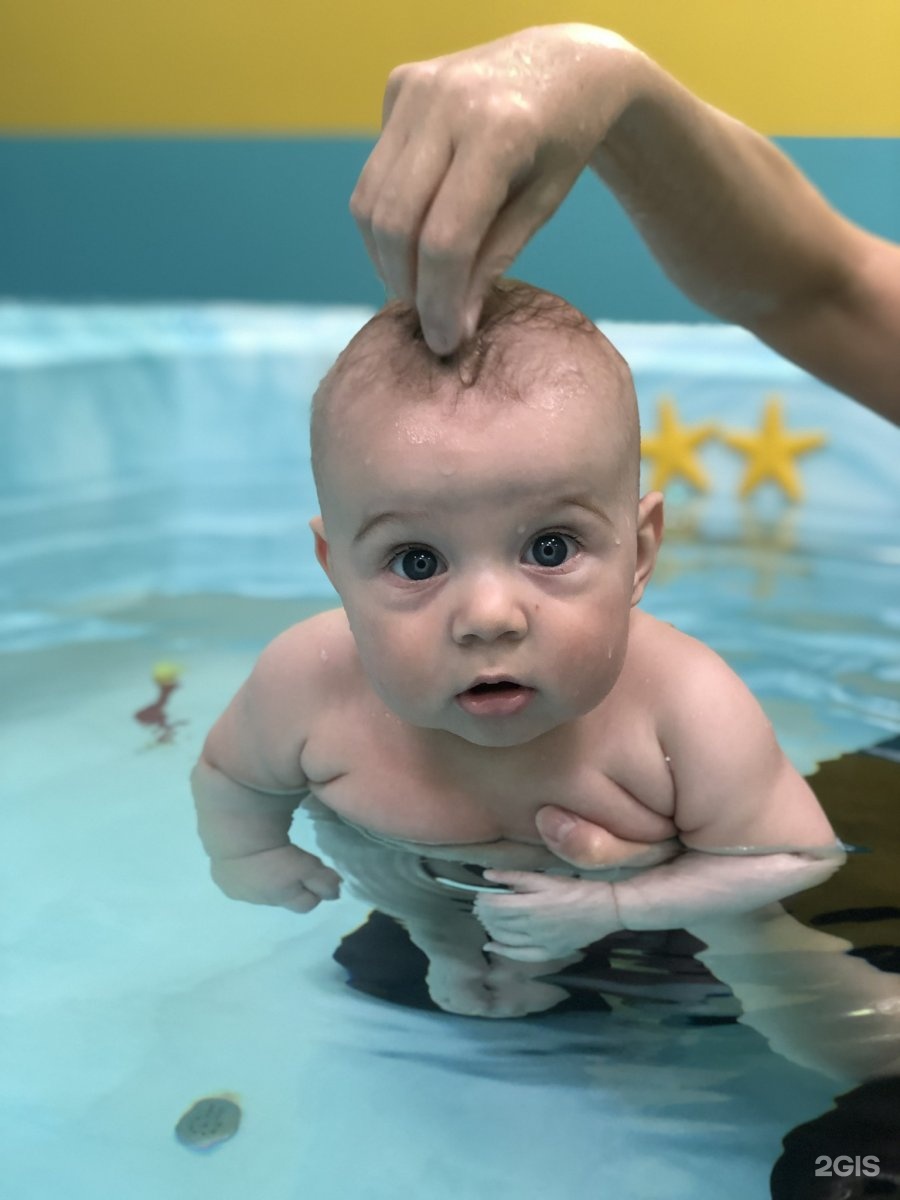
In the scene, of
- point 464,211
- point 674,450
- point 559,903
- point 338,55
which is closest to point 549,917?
point 559,903

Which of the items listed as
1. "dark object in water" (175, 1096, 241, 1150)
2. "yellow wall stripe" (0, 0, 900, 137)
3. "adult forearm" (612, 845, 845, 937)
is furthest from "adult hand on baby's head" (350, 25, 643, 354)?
"yellow wall stripe" (0, 0, 900, 137)

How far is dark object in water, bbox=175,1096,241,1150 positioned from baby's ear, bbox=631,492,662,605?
498 millimetres

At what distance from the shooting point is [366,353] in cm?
94

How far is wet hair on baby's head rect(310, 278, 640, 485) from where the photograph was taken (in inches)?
35.8

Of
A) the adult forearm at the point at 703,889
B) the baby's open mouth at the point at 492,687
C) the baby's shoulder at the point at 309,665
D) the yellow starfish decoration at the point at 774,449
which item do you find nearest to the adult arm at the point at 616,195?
the baby's open mouth at the point at 492,687

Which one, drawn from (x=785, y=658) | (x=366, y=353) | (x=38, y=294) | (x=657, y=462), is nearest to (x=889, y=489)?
(x=657, y=462)

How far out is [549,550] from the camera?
0.93 meters

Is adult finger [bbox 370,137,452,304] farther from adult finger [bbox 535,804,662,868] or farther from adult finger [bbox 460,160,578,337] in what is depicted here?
adult finger [bbox 535,804,662,868]

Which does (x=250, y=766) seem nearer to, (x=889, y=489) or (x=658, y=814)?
(x=658, y=814)

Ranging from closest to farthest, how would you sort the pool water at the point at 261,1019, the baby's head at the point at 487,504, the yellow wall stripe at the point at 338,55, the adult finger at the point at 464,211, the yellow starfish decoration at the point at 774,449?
the adult finger at the point at 464,211, the baby's head at the point at 487,504, the pool water at the point at 261,1019, the yellow starfish decoration at the point at 774,449, the yellow wall stripe at the point at 338,55

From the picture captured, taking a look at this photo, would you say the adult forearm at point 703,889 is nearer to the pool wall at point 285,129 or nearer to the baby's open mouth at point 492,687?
Result: the baby's open mouth at point 492,687

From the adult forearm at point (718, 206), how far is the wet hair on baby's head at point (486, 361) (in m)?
0.23

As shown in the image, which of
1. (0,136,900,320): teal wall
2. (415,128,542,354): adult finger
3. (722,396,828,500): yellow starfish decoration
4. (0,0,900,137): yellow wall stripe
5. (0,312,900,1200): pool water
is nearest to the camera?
(415,128,542,354): adult finger

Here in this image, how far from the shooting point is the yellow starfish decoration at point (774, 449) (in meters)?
2.37
